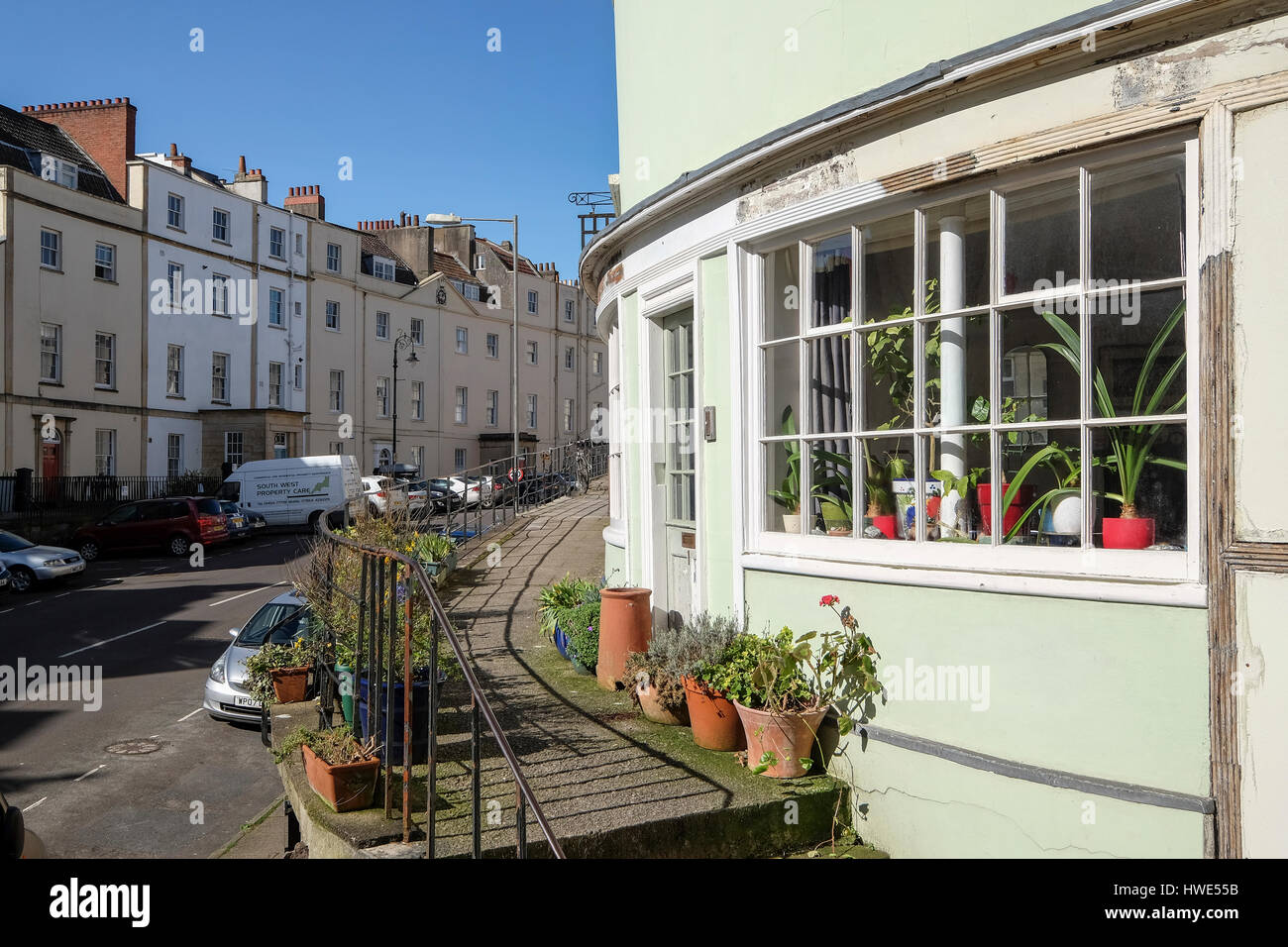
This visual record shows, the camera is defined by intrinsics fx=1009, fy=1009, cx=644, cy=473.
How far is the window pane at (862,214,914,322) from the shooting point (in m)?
5.34

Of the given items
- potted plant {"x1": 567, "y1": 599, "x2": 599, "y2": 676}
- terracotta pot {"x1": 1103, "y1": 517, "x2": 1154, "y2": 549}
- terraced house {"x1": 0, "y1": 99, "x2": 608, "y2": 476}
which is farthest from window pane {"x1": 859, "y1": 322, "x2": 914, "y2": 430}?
terraced house {"x1": 0, "y1": 99, "x2": 608, "y2": 476}

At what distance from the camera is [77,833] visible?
8016 mm

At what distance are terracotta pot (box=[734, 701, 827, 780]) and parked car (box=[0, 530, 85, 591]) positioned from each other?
18.9 meters

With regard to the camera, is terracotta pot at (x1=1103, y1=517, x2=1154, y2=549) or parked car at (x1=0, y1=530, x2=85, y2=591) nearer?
terracotta pot at (x1=1103, y1=517, x2=1154, y2=549)

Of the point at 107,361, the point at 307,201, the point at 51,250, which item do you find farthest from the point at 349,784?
the point at 307,201

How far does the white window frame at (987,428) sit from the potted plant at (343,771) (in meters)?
2.42

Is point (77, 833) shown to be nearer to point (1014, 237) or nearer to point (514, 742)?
point (514, 742)

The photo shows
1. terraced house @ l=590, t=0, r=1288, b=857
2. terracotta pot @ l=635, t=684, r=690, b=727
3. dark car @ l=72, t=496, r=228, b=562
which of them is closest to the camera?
terraced house @ l=590, t=0, r=1288, b=857

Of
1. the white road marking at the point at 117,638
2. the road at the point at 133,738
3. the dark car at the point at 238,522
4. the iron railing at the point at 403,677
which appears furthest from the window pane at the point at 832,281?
the dark car at the point at 238,522

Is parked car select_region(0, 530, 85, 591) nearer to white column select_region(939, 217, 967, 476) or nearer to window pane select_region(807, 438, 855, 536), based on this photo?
window pane select_region(807, 438, 855, 536)

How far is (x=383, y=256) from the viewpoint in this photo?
45.2m

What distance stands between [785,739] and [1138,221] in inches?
118

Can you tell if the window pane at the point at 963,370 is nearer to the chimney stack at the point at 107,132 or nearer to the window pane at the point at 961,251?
the window pane at the point at 961,251

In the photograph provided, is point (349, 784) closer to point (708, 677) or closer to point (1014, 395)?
point (708, 677)
